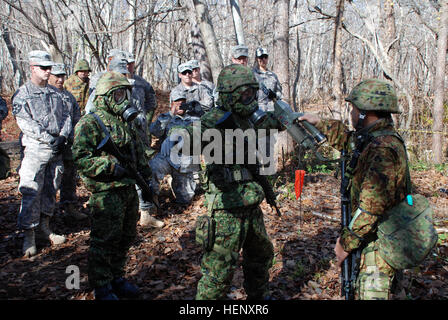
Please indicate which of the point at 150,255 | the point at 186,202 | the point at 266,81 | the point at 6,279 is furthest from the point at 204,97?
the point at 6,279

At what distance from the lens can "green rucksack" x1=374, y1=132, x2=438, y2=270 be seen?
2592 mm

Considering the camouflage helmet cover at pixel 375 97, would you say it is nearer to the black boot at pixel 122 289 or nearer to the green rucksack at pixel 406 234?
the green rucksack at pixel 406 234

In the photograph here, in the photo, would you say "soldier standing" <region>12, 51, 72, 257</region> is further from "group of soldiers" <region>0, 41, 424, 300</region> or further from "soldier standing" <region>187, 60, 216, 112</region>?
"soldier standing" <region>187, 60, 216, 112</region>

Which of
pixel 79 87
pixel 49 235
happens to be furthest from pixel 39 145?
pixel 79 87

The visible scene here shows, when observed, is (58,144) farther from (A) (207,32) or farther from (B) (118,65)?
(A) (207,32)

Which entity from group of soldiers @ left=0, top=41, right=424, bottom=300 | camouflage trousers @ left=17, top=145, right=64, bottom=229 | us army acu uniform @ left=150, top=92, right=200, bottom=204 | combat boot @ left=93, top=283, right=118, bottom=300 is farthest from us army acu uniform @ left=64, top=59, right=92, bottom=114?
combat boot @ left=93, top=283, right=118, bottom=300

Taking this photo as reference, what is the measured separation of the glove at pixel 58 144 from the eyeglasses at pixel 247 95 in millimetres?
3204

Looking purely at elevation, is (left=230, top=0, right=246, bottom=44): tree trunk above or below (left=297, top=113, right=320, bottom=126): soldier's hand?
above

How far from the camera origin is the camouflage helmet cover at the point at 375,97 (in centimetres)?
280

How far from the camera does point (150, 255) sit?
4895mm

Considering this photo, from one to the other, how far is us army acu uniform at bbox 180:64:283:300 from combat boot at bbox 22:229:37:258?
3.03 metres

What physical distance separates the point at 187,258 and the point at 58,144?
245 centimetres

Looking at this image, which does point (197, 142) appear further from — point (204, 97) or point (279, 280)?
point (204, 97)

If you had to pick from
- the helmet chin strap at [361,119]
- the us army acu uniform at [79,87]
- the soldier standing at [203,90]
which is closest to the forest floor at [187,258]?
the helmet chin strap at [361,119]
